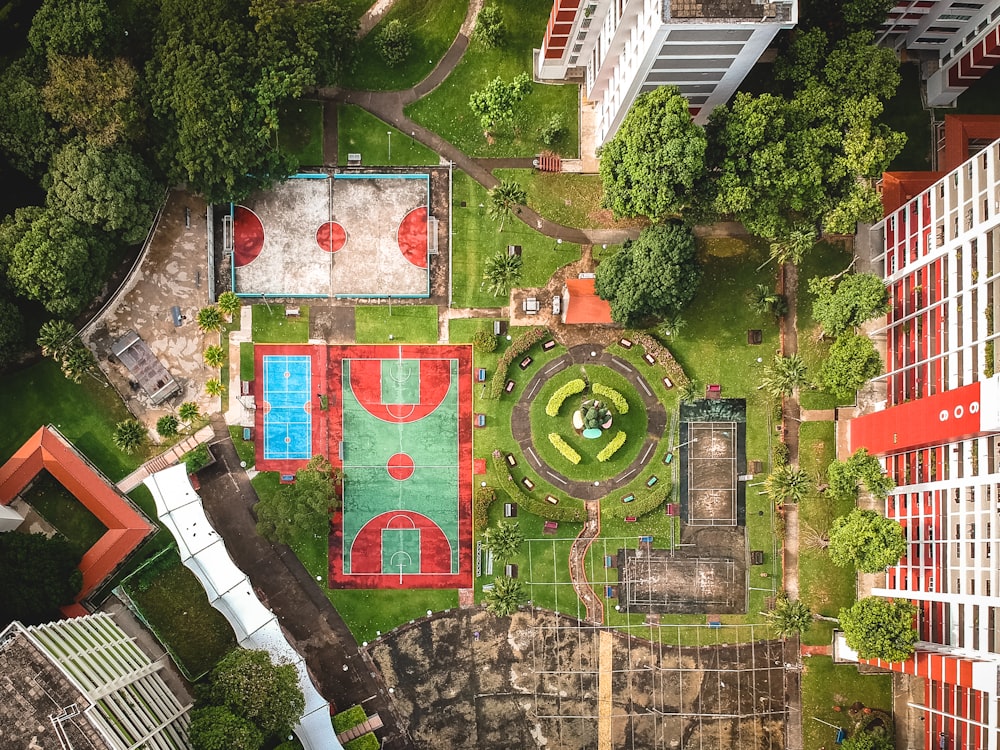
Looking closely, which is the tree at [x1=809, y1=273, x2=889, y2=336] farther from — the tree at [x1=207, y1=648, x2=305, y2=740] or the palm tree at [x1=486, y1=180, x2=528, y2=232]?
the tree at [x1=207, y1=648, x2=305, y2=740]

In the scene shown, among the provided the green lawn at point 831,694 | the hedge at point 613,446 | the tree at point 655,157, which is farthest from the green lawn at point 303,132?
the green lawn at point 831,694

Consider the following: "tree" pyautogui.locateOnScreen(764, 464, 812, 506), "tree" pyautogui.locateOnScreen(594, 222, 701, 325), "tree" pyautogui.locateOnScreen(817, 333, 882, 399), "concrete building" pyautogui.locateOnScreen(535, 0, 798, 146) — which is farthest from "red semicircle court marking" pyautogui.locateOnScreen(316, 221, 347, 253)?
"tree" pyautogui.locateOnScreen(817, 333, 882, 399)


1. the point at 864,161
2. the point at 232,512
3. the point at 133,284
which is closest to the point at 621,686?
the point at 232,512

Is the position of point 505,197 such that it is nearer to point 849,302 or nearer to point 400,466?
point 400,466

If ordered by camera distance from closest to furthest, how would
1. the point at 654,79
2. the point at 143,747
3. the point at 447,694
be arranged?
the point at 143,747 → the point at 654,79 → the point at 447,694

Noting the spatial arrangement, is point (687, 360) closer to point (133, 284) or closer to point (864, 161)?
point (864, 161)

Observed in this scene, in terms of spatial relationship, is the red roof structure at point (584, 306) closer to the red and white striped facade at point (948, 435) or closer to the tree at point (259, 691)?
the red and white striped facade at point (948, 435)
